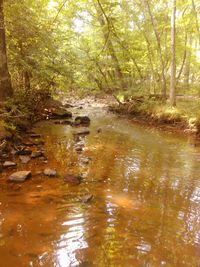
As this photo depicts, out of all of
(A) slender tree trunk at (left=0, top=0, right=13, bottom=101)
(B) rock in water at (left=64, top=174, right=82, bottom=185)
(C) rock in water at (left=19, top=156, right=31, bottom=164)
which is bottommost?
(B) rock in water at (left=64, top=174, right=82, bottom=185)

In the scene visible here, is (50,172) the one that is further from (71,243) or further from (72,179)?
(71,243)

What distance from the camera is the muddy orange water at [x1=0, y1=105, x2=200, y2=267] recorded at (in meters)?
2.88

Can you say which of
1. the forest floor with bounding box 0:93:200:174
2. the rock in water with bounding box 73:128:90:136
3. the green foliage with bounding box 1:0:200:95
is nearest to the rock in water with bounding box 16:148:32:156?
the forest floor with bounding box 0:93:200:174

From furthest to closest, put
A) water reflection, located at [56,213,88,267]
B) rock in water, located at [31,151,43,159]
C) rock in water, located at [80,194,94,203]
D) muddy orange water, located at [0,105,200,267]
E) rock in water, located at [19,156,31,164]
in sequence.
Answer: rock in water, located at [31,151,43,159], rock in water, located at [19,156,31,164], rock in water, located at [80,194,94,203], muddy orange water, located at [0,105,200,267], water reflection, located at [56,213,88,267]

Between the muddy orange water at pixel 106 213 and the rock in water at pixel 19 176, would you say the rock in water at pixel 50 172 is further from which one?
the rock in water at pixel 19 176

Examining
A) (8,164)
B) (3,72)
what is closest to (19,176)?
(8,164)

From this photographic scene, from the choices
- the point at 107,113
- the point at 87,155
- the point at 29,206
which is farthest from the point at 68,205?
the point at 107,113

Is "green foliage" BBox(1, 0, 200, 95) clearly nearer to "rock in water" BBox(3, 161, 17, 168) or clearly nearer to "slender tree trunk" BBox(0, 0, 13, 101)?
"slender tree trunk" BBox(0, 0, 13, 101)

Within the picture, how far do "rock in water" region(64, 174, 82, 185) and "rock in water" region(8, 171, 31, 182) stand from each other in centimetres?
64

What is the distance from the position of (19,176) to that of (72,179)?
88 centimetres

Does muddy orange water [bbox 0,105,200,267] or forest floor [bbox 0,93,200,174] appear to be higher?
forest floor [bbox 0,93,200,174]

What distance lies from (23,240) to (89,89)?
11.6 meters

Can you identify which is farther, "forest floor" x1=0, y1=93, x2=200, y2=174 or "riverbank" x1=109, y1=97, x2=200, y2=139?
"riverbank" x1=109, y1=97, x2=200, y2=139

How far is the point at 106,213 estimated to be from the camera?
379cm
